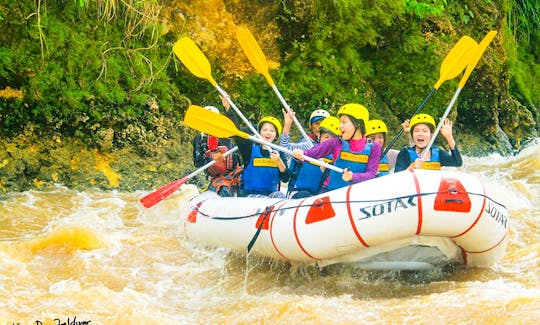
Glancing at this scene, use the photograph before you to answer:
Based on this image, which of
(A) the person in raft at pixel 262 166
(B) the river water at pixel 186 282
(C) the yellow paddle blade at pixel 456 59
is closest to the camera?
(B) the river water at pixel 186 282

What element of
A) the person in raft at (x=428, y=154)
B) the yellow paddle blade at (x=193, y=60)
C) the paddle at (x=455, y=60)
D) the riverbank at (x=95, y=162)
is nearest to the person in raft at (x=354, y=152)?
the person in raft at (x=428, y=154)

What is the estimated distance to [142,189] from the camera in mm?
7668

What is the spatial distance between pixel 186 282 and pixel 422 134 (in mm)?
2170

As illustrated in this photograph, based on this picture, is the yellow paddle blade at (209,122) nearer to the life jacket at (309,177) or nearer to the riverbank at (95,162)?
the life jacket at (309,177)

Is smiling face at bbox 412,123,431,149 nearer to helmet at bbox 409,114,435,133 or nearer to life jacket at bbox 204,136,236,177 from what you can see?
helmet at bbox 409,114,435,133

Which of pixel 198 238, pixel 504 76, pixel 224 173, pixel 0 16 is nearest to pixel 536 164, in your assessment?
pixel 504 76

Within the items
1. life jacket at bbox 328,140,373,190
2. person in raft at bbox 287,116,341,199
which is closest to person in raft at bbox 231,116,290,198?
person in raft at bbox 287,116,341,199

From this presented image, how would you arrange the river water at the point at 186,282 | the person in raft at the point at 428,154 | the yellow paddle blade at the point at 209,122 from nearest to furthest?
the river water at the point at 186,282
the person in raft at the point at 428,154
the yellow paddle blade at the point at 209,122

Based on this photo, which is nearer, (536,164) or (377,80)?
(536,164)

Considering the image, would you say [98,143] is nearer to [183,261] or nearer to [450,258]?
[183,261]

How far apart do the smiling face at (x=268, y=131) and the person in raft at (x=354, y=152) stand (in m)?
0.69

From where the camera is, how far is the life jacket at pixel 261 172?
600 cm

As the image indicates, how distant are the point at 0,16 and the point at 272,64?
11.3 feet

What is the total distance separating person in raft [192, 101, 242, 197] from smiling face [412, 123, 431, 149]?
5.68 feet
